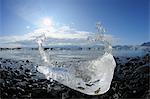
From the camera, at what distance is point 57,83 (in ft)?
14.0

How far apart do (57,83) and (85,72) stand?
51 centimetres

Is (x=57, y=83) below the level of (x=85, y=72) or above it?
below

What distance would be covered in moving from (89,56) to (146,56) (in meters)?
1.09

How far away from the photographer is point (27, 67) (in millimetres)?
4375

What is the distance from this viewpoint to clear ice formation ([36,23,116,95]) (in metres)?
4.08

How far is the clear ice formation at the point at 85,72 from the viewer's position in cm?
408

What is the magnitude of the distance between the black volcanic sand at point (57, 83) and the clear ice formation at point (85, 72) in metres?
0.10

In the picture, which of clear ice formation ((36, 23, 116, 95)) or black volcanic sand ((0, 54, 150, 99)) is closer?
clear ice formation ((36, 23, 116, 95))

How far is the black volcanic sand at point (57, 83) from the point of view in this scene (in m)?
4.25

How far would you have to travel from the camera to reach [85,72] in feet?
13.7

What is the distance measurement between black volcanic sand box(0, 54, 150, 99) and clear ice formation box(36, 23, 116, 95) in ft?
0.32

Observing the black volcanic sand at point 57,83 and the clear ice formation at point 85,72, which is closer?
the clear ice formation at point 85,72

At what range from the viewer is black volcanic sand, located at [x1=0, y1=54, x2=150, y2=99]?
4.25 m

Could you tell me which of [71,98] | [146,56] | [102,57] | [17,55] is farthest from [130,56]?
[17,55]
